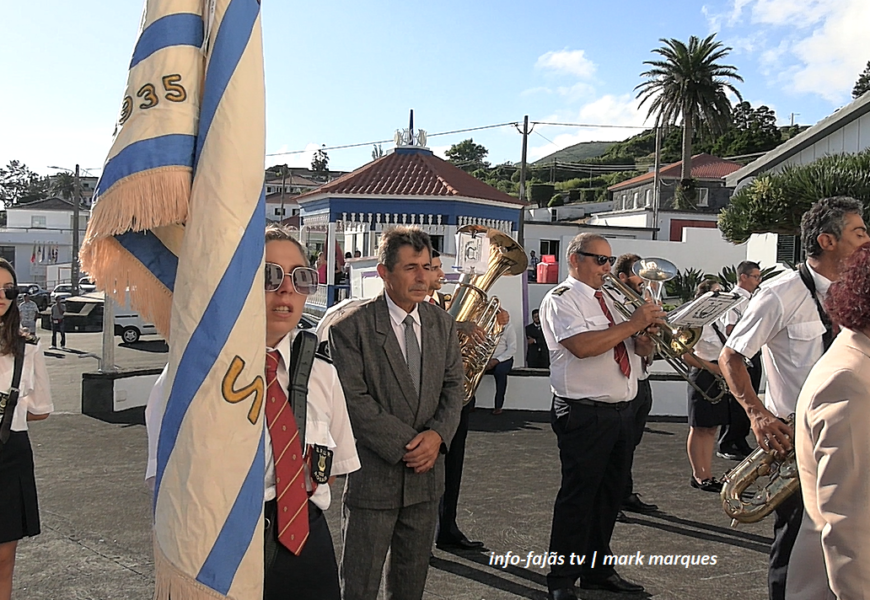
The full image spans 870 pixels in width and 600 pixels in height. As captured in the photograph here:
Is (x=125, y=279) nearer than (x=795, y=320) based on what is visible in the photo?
Yes

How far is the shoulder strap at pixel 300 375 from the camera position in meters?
2.39

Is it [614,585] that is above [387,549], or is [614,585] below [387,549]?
below

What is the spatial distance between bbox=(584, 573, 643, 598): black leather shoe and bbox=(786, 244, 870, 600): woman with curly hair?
7.27ft

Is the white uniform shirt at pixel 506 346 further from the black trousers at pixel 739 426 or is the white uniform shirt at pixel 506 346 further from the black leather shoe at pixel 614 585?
the black leather shoe at pixel 614 585

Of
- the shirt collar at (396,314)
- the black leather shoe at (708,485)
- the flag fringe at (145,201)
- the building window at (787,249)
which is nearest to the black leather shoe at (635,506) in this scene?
the black leather shoe at (708,485)

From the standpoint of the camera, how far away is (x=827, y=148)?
55.3 feet

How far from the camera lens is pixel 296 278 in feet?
7.83

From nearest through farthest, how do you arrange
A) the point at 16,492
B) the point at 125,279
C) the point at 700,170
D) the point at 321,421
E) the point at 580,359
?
1. the point at 125,279
2. the point at 321,421
3. the point at 16,492
4. the point at 580,359
5. the point at 700,170

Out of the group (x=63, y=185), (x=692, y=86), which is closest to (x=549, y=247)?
Result: (x=692, y=86)

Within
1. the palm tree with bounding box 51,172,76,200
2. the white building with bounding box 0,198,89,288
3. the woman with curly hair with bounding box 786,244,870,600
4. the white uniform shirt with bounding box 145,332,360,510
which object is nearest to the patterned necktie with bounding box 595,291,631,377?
the woman with curly hair with bounding box 786,244,870,600

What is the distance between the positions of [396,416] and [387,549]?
57 centimetres

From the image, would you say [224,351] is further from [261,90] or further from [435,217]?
[435,217]

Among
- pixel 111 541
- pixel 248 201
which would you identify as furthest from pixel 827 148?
pixel 248 201

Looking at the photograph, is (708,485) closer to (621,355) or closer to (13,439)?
(621,355)
